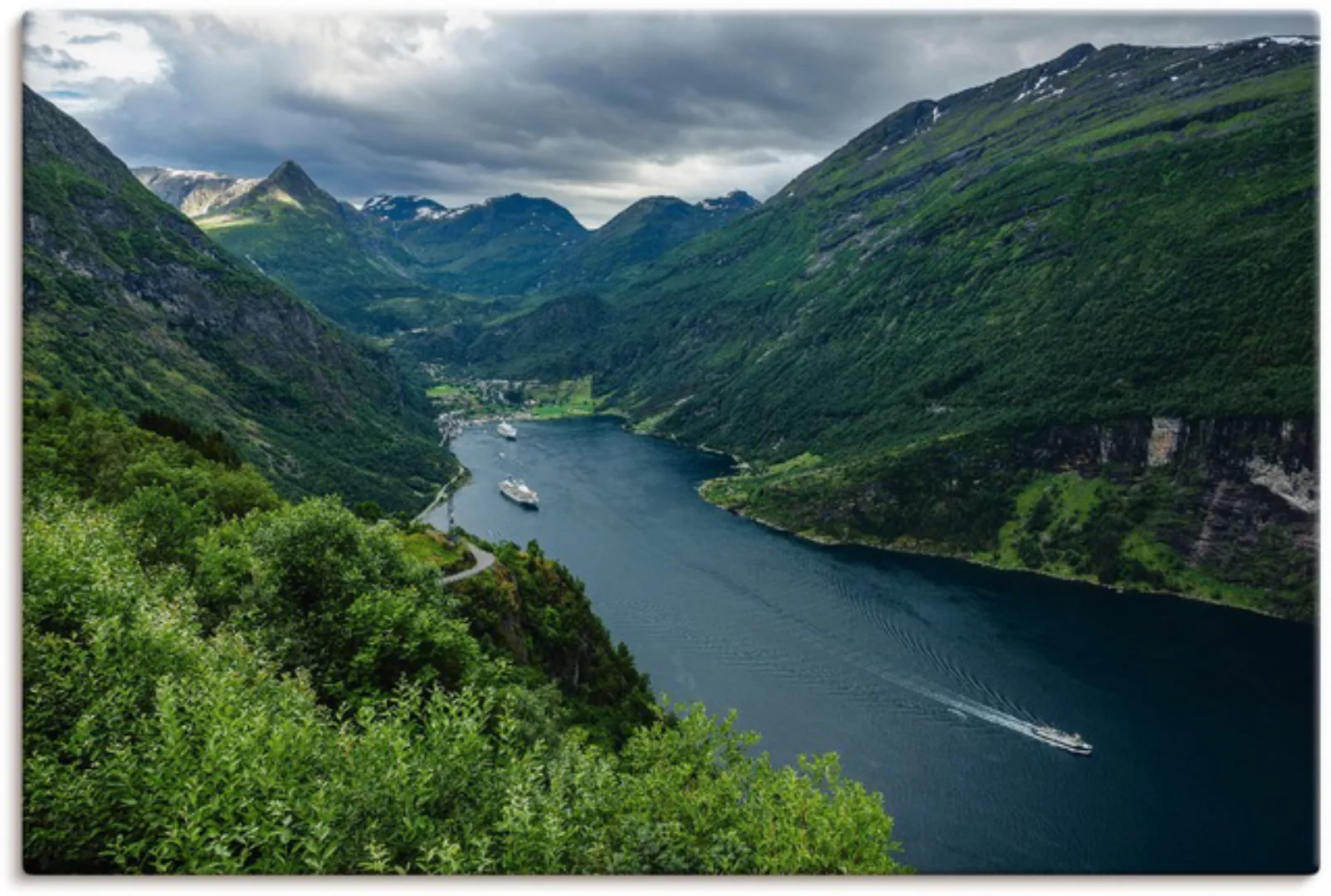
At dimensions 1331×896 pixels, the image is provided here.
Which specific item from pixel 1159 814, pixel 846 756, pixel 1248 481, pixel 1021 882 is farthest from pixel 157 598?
pixel 1248 481

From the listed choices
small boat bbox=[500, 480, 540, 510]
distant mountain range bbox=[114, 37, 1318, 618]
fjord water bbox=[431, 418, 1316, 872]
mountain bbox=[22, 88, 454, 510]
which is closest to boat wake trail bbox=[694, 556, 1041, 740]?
fjord water bbox=[431, 418, 1316, 872]

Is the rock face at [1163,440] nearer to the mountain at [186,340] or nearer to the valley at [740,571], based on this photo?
the valley at [740,571]

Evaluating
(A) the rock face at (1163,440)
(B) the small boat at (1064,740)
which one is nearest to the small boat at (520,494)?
(B) the small boat at (1064,740)

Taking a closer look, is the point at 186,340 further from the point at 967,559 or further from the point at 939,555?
the point at 967,559

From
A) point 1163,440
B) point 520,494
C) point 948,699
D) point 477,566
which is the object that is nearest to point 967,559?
point 1163,440

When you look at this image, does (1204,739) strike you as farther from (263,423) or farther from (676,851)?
(263,423)
